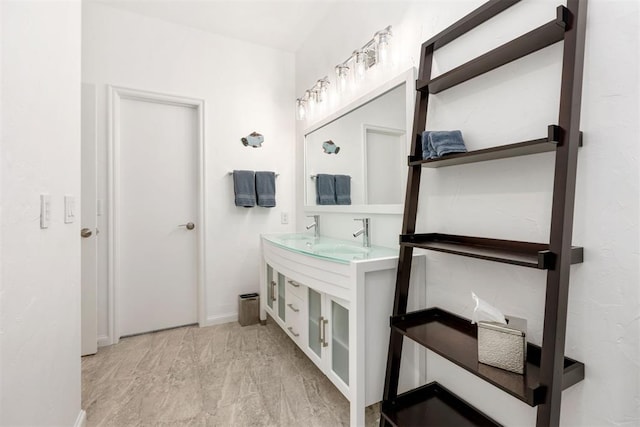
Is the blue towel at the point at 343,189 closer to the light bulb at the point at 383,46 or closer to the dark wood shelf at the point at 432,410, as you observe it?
the light bulb at the point at 383,46

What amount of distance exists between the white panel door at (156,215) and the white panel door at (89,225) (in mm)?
187

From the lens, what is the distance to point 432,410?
1.30 metres

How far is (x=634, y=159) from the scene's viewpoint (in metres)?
0.85

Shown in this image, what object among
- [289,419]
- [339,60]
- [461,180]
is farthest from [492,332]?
[339,60]

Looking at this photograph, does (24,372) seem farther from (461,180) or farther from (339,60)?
(339,60)

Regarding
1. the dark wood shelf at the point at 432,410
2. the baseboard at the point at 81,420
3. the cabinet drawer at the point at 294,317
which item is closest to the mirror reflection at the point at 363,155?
the cabinet drawer at the point at 294,317

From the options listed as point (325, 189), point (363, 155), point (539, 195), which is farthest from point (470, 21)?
point (325, 189)

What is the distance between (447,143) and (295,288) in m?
1.26

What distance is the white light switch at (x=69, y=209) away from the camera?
1228 millimetres

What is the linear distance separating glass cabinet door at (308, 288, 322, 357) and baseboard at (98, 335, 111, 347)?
1.68 metres

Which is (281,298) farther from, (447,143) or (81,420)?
(447,143)

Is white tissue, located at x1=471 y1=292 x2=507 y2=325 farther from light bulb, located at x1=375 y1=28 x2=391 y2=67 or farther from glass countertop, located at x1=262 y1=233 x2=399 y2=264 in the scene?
light bulb, located at x1=375 y1=28 x2=391 y2=67

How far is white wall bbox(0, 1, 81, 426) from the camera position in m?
0.79

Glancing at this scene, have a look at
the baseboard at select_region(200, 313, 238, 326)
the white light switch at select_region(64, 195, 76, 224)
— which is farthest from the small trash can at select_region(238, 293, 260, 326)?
the white light switch at select_region(64, 195, 76, 224)
